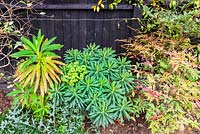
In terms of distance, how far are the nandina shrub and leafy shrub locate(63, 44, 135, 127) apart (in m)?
0.15

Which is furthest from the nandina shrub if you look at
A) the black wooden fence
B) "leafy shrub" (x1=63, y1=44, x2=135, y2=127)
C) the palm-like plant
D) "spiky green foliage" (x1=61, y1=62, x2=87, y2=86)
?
the palm-like plant

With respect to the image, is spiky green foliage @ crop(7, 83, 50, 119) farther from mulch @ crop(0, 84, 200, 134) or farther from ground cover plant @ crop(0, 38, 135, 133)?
mulch @ crop(0, 84, 200, 134)

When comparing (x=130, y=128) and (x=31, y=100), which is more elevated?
(x=31, y=100)

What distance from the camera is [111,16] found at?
3070 mm

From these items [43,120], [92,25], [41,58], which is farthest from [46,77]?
[92,25]

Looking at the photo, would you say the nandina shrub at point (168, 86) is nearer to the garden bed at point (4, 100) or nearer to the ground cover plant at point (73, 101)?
the ground cover plant at point (73, 101)

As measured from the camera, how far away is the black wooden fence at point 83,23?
2961 mm

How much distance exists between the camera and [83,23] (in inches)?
122

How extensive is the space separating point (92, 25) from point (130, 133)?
4.38 feet

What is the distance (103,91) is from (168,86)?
2.15ft

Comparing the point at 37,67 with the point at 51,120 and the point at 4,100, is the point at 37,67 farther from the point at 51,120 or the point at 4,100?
the point at 4,100

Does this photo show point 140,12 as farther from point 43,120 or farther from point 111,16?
point 43,120

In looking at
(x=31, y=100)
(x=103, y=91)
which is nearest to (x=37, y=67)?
(x=31, y=100)

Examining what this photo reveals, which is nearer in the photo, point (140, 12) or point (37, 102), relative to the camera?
point (37, 102)
